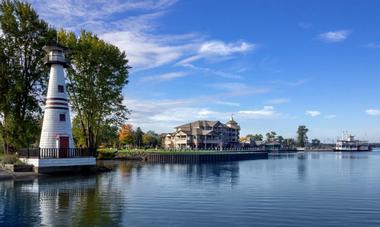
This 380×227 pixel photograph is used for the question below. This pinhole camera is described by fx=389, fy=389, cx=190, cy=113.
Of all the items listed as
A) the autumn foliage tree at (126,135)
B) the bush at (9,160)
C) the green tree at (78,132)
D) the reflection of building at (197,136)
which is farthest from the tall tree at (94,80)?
the reflection of building at (197,136)

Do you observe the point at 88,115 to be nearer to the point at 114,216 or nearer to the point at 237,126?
the point at 114,216

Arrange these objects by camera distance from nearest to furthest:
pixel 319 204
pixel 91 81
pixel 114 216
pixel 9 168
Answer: pixel 114 216 → pixel 319 204 → pixel 9 168 → pixel 91 81

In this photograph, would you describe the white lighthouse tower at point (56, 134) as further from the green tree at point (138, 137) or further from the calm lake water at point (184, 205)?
the green tree at point (138, 137)

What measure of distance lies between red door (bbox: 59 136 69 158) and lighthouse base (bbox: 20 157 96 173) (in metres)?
0.86

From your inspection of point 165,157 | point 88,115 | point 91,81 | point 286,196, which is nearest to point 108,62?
point 91,81

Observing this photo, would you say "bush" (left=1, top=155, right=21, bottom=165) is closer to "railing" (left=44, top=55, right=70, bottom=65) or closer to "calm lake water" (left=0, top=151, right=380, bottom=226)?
"calm lake water" (left=0, top=151, right=380, bottom=226)

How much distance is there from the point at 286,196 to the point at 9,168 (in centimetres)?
2872

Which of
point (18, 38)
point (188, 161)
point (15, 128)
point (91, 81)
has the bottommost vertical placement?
point (188, 161)

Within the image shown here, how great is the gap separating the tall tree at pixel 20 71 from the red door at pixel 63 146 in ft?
20.0

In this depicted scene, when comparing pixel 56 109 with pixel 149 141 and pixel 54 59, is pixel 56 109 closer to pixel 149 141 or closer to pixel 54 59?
pixel 54 59

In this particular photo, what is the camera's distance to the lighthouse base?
41.4m

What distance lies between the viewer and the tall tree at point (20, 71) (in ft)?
153

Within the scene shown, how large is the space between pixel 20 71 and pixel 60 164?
43.9 feet

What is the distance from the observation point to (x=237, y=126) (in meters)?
183
